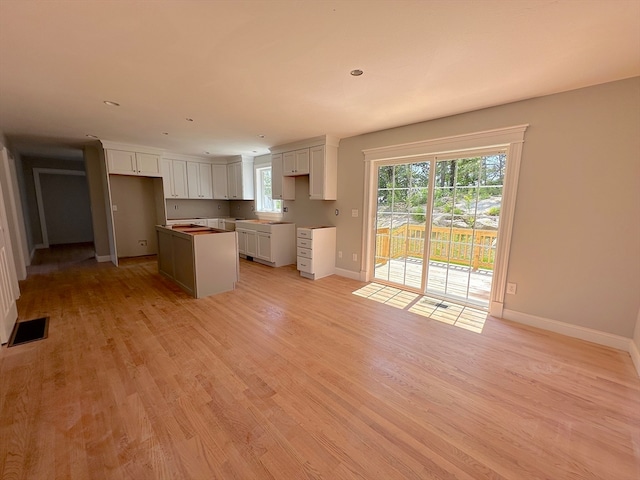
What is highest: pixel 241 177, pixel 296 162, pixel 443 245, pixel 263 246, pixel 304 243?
pixel 296 162

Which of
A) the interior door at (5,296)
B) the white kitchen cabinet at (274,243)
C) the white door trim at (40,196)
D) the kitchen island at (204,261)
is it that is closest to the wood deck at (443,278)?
the white kitchen cabinet at (274,243)

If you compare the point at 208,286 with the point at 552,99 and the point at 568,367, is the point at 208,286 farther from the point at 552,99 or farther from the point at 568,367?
the point at 552,99

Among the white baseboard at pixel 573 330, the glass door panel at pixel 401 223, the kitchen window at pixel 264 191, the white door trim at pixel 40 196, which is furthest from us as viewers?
the white door trim at pixel 40 196

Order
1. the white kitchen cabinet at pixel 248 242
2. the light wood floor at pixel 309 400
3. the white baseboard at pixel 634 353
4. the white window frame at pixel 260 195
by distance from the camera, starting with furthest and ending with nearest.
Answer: the white window frame at pixel 260 195, the white kitchen cabinet at pixel 248 242, the white baseboard at pixel 634 353, the light wood floor at pixel 309 400

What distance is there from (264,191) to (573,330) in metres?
5.91

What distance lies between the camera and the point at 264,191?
644 centimetres

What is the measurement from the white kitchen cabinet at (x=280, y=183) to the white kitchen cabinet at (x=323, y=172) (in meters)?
0.85

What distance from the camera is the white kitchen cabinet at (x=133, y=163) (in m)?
4.94

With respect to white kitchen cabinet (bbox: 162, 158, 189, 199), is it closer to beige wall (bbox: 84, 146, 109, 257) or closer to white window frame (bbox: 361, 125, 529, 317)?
beige wall (bbox: 84, 146, 109, 257)

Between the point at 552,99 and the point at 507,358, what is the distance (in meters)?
2.52

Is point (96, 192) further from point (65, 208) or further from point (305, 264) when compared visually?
point (305, 264)

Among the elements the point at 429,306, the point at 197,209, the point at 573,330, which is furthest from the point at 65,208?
the point at 573,330

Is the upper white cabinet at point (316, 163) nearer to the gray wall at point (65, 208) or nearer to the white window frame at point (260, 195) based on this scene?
the white window frame at point (260, 195)

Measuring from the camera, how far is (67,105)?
294 cm
